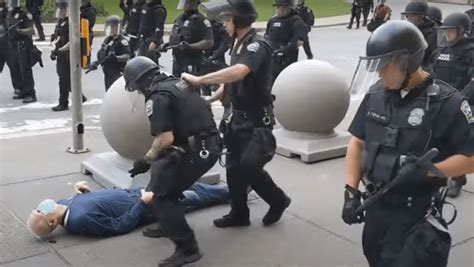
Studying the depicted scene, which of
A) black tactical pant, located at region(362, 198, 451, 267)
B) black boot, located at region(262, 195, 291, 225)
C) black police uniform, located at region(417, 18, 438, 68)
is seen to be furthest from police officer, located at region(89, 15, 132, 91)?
black tactical pant, located at region(362, 198, 451, 267)

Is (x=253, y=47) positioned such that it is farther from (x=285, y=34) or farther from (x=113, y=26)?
(x=285, y=34)

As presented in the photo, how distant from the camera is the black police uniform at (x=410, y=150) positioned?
3.36 m

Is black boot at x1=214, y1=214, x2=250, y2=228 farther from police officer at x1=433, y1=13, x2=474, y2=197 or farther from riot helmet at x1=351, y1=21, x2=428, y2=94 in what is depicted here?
police officer at x1=433, y1=13, x2=474, y2=197

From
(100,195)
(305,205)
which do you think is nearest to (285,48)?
(305,205)

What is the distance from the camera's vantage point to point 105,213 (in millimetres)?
5535

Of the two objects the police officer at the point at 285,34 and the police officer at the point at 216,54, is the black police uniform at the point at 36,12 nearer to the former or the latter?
the police officer at the point at 216,54

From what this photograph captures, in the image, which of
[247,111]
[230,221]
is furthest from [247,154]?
[230,221]

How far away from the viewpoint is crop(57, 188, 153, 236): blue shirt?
542cm

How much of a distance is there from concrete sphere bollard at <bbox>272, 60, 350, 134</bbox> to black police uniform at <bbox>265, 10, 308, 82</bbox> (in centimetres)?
281

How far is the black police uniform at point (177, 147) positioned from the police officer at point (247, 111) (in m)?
0.52

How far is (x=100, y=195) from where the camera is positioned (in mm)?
5547

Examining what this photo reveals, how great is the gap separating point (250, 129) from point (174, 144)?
85 cm

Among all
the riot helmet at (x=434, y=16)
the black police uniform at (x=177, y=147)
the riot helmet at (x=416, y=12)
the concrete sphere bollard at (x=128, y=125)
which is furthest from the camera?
the riot helmet at (x=434, y=16)

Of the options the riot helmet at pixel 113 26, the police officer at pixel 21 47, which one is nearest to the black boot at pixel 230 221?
the riot helmet at pixel 113 26
